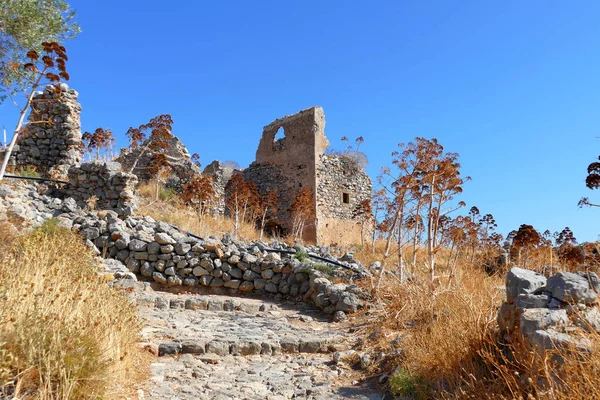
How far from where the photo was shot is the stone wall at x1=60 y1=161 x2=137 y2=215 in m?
11.1

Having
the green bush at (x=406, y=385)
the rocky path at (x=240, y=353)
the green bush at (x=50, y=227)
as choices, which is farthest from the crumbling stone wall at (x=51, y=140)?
the green bush at (x=406, y=385)

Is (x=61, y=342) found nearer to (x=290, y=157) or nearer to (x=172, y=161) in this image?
(x=172, y=161)

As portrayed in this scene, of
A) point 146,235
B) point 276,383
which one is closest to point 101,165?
point 146,235

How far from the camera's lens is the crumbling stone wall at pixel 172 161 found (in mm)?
18875

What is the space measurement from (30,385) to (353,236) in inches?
721

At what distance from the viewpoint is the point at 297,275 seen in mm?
9094

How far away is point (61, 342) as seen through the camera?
3014 mm

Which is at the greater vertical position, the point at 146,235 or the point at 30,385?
the point at 146,235

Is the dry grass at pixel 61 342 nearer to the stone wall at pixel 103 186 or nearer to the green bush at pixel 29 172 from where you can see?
the stone wall at pixel 103 186

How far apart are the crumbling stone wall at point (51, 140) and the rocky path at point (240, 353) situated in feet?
29.9

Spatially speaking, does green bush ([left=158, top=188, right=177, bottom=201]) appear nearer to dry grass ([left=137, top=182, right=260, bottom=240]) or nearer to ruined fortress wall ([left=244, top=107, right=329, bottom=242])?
dry grass ([left=137, top=182, right=260, bottom=240])

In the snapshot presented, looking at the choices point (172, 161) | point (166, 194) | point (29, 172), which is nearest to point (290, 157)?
point (172, 161)

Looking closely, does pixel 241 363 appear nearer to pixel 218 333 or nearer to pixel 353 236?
pixel 218 333

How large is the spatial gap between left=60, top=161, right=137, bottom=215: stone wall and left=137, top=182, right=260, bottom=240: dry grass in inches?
44.8
